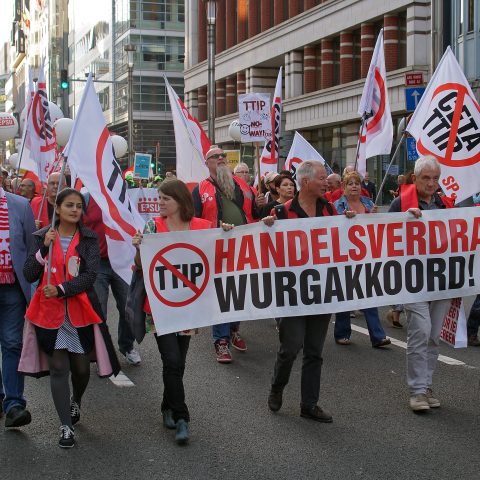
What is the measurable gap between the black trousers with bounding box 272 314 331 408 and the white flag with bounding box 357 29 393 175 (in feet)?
16.1

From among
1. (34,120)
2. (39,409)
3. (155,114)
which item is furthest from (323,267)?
(155,114)

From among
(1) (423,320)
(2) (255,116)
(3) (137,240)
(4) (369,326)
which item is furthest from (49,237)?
(2) (255,116)

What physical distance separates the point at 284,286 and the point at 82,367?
61.8 inches

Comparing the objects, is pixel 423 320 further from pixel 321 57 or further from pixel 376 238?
pixel 321 57

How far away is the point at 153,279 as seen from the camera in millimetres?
6180

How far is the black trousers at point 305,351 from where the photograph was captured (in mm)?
6293

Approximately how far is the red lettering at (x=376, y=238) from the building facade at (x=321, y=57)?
844 inches

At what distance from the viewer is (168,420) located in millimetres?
6047

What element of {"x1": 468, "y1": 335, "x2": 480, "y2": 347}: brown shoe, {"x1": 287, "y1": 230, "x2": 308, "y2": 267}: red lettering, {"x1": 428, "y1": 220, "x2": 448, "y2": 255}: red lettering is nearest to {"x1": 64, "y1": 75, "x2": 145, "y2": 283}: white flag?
{"x1": 287, "y1": 230, "x2": 308, "y2": 267}: red lettering

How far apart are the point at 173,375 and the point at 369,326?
3541 millimetres

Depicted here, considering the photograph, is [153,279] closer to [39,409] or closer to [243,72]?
[39,409]

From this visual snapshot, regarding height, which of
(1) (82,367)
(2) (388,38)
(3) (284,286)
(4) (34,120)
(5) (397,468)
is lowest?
(5) (397,468)

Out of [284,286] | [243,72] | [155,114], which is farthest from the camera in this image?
[155,114]

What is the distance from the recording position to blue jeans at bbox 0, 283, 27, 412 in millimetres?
6109
